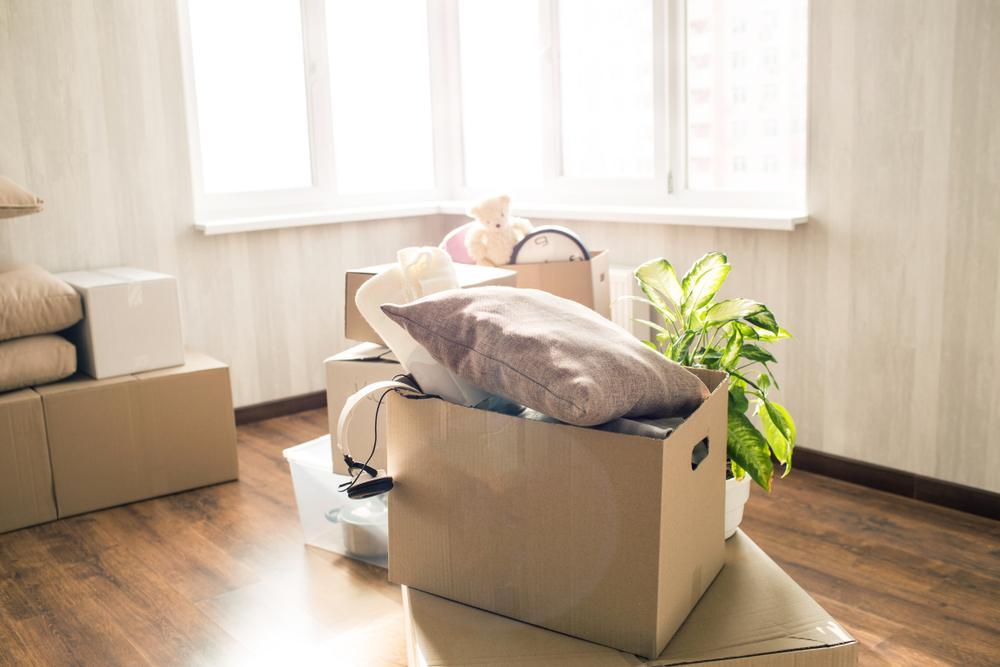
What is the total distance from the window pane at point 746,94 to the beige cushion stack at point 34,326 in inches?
79.7

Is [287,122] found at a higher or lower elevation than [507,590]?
higher

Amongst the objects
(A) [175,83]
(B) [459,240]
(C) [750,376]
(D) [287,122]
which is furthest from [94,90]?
(C) [750,376]

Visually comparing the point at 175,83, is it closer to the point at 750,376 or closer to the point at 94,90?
the point at 94,90

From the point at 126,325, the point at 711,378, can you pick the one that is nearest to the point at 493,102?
the point at 126,325

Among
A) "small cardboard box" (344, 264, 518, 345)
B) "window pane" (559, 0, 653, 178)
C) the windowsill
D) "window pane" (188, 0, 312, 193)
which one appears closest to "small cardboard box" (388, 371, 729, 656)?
"small cardboard box" (344, 264, 518, 345)

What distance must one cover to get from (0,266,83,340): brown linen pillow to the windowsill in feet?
2.33

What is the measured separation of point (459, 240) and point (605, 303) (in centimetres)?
51

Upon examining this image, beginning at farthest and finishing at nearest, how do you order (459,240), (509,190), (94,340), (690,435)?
(509,190), (459,240), (94,340), (690,435)

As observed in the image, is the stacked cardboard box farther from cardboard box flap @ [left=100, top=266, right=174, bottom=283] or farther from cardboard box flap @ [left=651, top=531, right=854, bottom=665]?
cardboard box flap @ [left=651, top=531, right=854, bottom=665]

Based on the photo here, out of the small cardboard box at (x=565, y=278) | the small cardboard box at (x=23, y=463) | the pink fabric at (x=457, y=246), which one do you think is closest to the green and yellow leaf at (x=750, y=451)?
the small cardboard box at (x=565, y=278)

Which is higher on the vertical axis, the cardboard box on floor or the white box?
the white box

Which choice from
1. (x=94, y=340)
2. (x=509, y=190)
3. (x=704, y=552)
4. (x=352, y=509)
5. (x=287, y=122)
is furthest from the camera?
(x=509, y=190)

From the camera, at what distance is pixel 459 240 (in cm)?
290

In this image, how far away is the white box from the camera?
2.67 m
